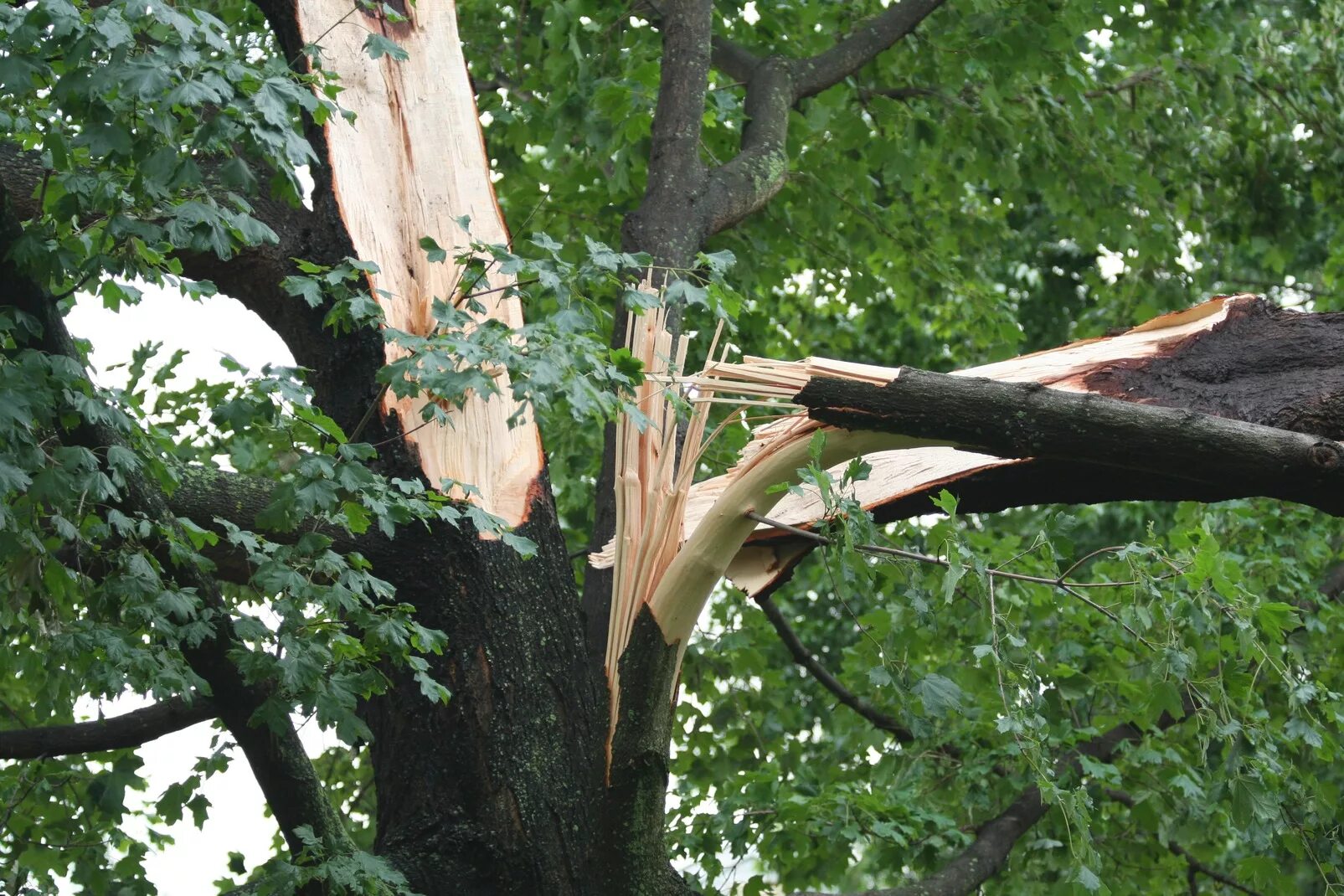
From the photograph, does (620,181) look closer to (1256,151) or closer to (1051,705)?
(1051,705)

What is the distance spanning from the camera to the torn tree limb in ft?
7.41

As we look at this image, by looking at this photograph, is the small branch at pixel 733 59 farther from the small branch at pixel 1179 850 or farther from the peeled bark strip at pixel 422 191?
the small branch at pixel 1179 850

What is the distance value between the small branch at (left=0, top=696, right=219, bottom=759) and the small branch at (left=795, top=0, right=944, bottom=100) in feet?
9.16

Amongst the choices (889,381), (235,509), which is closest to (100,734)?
(235,509)

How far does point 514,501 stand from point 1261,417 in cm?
158

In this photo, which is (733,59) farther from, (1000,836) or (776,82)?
(1000,836)

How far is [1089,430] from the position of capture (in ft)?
7.66

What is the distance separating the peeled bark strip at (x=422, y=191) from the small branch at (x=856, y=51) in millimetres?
1424

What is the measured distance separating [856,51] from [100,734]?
3.19 m

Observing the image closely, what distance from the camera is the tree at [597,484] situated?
2328 mm

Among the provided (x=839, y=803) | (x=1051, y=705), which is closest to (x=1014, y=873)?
(x=1051, y=705)

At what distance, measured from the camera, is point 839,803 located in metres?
4.35

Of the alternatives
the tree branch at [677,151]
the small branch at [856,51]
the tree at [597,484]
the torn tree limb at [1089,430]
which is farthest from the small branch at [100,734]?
the small branch at [856,51]

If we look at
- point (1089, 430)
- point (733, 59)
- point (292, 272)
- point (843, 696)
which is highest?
point (733, 59)
